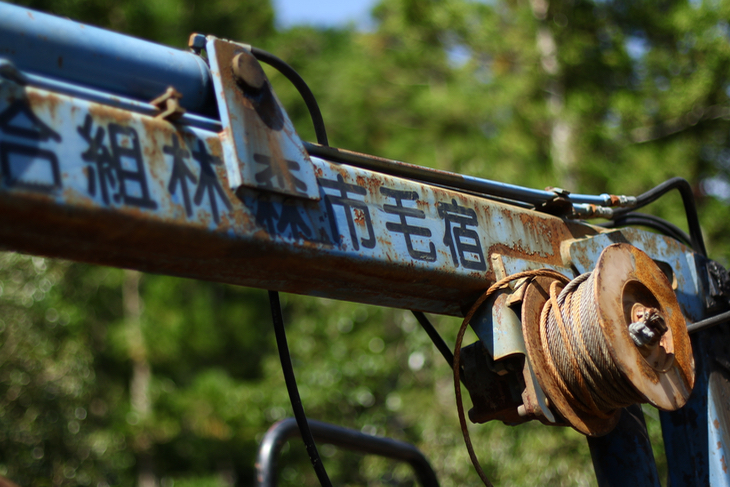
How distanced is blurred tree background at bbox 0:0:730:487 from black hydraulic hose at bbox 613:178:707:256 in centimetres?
410

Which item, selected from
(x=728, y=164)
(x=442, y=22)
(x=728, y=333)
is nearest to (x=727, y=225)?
(x=728, y=164)

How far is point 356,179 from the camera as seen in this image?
1700mm

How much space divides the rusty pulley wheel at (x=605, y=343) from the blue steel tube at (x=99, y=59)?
3.26 feet

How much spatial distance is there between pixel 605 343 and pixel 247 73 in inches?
41.0

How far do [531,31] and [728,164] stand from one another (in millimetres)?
3539

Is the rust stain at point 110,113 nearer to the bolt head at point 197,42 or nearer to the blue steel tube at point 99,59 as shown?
the blue steel tube at point 99,59

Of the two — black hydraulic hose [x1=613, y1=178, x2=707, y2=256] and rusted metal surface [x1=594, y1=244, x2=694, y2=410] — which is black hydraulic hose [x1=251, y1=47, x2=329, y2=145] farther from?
black hydraulic hose [x1=613, y1=178, x2=707, y2=256]

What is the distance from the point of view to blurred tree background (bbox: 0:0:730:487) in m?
9.49

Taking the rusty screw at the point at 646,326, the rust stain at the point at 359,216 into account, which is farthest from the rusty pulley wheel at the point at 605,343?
the rust stain at the point at 359,216

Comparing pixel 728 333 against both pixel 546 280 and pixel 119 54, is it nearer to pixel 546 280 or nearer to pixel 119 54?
pixel 546 280

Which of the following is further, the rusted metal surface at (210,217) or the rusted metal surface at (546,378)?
the rusted metal surface at (546,378)

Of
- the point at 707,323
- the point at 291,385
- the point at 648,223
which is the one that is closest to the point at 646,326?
the point at 707,323

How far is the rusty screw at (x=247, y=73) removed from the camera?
5.08 feet

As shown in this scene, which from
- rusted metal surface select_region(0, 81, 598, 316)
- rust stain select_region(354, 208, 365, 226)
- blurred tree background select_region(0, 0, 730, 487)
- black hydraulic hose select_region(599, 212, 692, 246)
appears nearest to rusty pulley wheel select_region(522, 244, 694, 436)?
rusted metal surface select_region(0, 81, 598, 316)
